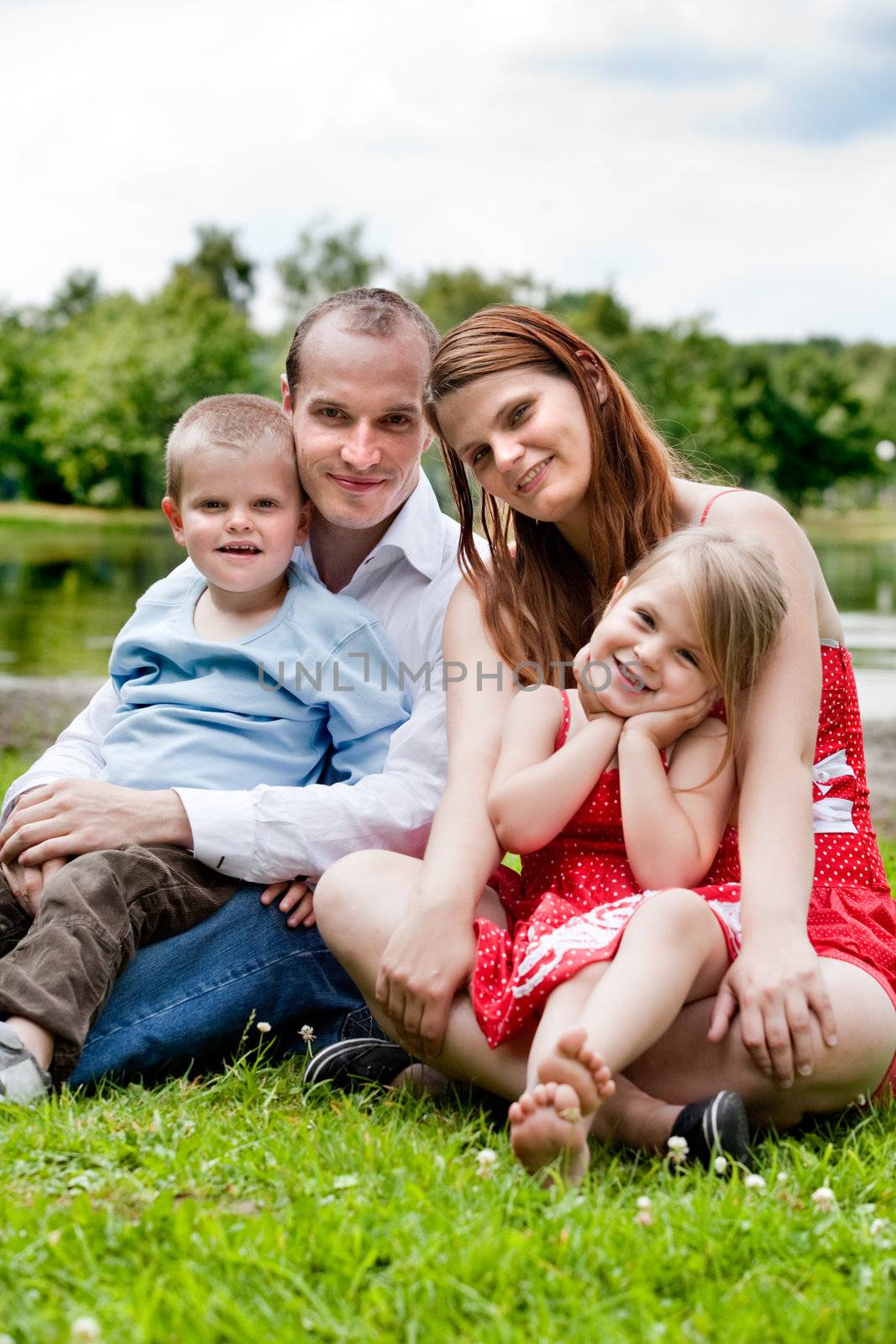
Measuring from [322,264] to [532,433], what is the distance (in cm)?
5405

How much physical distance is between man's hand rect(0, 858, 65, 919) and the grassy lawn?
2.07 feet

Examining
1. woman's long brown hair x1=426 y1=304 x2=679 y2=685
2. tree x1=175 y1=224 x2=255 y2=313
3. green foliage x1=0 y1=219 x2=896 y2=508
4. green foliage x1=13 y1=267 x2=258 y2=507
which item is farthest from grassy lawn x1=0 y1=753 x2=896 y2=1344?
tree x1=175 y1=224 x2=255 y2=313

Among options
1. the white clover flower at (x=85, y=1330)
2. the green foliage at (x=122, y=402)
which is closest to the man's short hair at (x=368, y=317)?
the white clover flower at (x=85, y=1330)

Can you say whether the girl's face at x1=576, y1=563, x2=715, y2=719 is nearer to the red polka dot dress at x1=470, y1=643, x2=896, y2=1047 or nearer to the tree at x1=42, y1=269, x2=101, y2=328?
the red polka dot dress at x1=470, y1=643, x2=896, y2=1047

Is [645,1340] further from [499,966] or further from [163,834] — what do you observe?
[163,834]

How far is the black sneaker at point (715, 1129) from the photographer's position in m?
2.46

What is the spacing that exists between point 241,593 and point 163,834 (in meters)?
0.72

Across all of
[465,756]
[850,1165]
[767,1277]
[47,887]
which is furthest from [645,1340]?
[47,887]

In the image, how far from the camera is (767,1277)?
6.81 feet

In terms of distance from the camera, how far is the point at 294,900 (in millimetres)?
3354

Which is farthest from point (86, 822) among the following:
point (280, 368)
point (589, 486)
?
point (280, 368)

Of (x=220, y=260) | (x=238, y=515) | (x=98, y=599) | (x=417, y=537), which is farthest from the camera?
(x=220, y=260)

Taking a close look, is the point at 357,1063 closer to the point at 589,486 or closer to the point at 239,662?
the point at 239,662

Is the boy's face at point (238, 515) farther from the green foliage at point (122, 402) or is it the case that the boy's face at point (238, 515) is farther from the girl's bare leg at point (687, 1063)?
the green foliage at point (122, 402)
